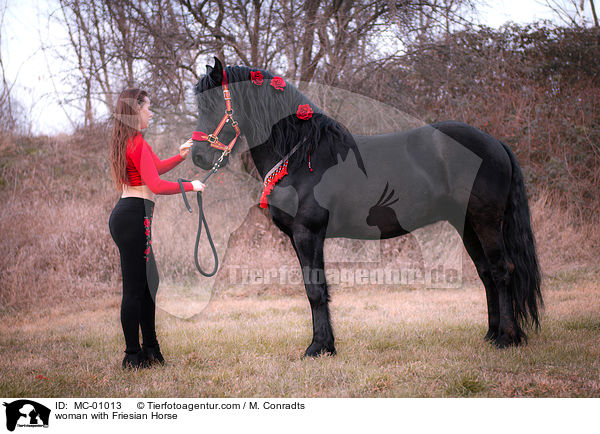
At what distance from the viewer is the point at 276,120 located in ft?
10.2

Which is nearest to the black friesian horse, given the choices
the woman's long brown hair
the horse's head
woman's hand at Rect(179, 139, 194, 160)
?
the horse's head

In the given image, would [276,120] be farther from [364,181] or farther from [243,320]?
[243,320]

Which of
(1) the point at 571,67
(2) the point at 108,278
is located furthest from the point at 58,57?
(1) the point at 571,67

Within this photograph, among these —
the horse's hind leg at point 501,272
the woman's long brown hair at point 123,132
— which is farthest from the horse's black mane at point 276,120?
the horse's hind leg at point 501,272

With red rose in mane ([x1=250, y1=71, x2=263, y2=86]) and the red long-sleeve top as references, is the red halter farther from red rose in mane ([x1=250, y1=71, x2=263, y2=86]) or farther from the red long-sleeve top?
the red long-sleeve top

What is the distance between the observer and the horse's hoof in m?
3.12

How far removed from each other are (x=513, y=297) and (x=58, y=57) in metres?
8.71

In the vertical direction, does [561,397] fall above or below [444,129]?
below

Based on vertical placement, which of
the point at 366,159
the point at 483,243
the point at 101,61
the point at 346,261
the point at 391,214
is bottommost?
the point at 346,261

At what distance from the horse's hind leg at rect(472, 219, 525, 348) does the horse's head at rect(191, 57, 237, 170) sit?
2103 mm

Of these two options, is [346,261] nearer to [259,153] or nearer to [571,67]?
[259,153]

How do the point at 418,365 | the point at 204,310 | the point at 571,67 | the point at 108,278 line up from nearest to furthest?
the point at 418,365 → the point at 204,310 → the point at 108,278 → the point at 571,67

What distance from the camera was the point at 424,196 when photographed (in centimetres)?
321

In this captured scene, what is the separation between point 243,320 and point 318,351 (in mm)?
1707
